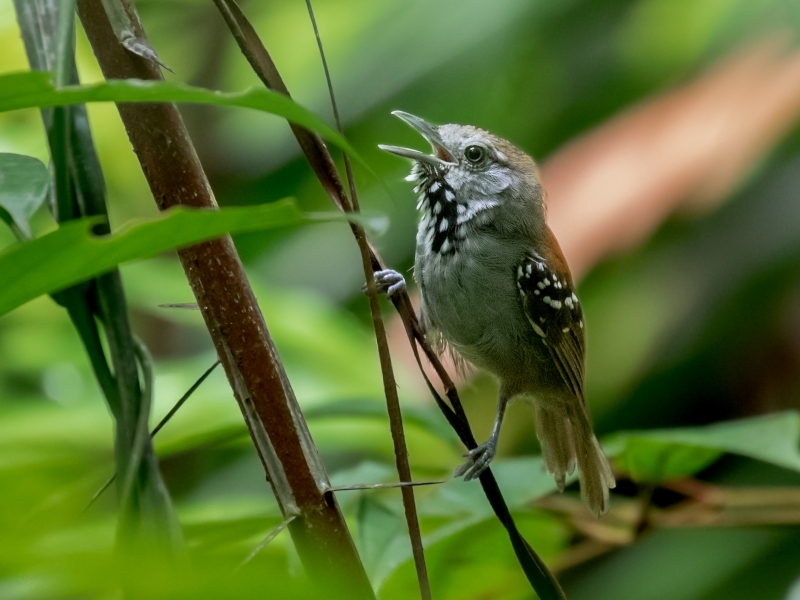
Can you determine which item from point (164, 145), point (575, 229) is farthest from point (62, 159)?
point (575, 229)

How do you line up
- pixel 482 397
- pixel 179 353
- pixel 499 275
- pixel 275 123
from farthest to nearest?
1. pixel 275 123
2. pixel 179 353
3. pixel 482 397
4. pixel 499 275

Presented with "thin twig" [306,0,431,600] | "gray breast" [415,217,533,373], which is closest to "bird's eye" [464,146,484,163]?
"gray breast" [415,217,533,373]

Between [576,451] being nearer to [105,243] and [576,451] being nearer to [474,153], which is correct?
[474,153]

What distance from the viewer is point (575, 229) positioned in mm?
3732

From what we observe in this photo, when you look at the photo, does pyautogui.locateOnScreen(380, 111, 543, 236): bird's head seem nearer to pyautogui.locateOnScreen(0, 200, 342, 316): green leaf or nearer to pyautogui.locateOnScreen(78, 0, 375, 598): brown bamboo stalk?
pyautogui.locateOnScreen(78, 0, 375, 598): brown bamboo stalk

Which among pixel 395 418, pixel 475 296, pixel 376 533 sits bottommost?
pixel 376 533

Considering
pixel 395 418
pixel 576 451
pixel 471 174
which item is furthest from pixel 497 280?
pixel 395 418

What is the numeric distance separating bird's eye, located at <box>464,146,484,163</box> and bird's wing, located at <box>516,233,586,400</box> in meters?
0.37

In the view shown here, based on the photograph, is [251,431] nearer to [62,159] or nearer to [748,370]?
[62,159]

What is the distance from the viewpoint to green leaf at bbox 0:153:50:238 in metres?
0.83

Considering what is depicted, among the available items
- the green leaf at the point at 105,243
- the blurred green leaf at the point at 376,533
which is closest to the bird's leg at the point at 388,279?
the blurred green leaf at the point at 376,533

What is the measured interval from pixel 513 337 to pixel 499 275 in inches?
8.6

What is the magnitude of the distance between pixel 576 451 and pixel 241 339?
1808 millimetres

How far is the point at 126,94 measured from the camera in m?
0.75
